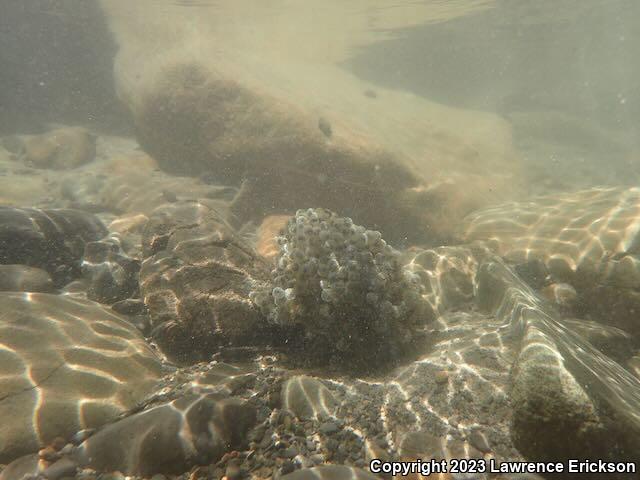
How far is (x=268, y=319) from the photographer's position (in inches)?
166

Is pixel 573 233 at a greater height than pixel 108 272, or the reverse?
pixel 108 272

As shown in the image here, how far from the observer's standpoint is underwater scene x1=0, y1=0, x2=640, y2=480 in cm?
271

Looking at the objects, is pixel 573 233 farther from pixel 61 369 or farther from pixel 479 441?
pixel 61 369

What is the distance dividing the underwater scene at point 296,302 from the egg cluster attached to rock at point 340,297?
0.03 meters

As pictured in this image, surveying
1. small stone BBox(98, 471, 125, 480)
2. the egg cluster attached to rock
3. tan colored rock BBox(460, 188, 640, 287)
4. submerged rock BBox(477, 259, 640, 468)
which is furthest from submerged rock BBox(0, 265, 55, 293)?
tan colored rock BBox(460, 188, 640, 287)

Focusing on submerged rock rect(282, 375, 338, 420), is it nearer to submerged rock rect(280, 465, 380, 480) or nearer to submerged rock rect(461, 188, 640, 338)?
submerged rock rect(280, 465, 380, 480)

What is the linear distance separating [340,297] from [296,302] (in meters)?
0.56

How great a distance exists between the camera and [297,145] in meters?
8.52

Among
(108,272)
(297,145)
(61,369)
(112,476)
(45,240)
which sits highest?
(297,145)

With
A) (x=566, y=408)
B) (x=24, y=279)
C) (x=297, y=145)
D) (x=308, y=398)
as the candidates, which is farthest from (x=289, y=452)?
(x=297, y=145)

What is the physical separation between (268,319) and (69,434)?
2090 millimetres

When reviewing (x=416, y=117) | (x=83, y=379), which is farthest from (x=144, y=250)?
(x=416, y=117)

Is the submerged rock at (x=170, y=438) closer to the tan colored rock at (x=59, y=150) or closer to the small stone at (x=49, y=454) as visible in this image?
the small stone at (x=49, y=454)

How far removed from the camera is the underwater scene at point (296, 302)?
271 centimetres
